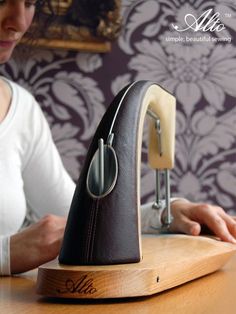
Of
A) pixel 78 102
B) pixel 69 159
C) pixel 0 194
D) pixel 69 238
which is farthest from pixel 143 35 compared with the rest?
pixel 69 238

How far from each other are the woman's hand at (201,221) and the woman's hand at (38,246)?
0.22 meters

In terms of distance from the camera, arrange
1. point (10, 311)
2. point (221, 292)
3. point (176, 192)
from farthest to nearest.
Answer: point (176, 192), point (221, 292), point (10, 311)

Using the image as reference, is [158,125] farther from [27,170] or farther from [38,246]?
[27,170]

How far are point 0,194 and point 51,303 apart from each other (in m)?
0.84

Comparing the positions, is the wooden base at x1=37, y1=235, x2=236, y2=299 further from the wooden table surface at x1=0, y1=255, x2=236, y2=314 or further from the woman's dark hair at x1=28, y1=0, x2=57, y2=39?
the woman's dark hair at x1=28, y1=0, x2=57, y2=39

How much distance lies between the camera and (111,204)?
0.72 metres

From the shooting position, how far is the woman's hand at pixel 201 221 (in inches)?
41.4

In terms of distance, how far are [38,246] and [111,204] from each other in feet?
0.92

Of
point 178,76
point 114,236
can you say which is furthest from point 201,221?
point 178,76

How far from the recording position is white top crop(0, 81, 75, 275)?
151 cm

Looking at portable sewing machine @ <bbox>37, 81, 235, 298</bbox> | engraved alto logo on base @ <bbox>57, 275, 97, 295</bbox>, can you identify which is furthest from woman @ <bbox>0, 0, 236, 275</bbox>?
engraved alto logo on base @ <bbox>57, 275, 97, 295</bbox>

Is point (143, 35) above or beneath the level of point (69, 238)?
above

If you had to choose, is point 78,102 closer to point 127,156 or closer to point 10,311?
point 127,156

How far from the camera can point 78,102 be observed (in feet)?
6.13
